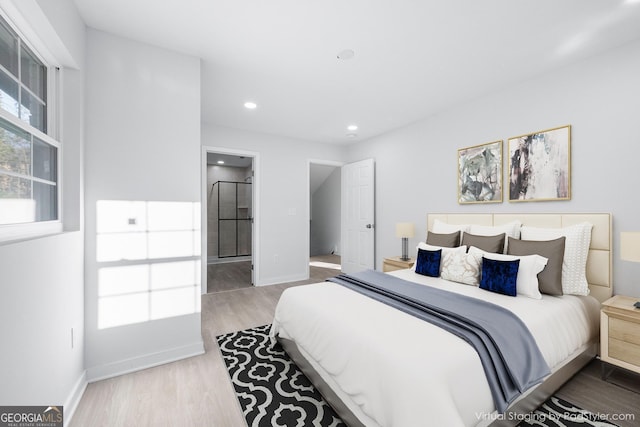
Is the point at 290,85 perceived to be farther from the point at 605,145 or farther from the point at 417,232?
the point at 605,145

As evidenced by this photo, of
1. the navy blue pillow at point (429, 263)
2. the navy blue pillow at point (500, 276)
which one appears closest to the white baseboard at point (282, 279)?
the navy blue pillow at point (429, 263)

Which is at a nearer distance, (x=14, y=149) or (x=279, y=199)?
→ (x=14, y=149)

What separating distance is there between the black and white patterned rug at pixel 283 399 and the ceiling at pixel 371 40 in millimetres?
2689

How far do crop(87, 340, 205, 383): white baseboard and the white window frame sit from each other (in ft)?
3.66

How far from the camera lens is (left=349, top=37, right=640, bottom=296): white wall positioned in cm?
220

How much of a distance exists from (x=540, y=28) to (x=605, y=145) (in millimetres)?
1183

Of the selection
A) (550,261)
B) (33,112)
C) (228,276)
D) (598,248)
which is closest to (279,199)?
(228,276)

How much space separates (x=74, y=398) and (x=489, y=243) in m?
3.58

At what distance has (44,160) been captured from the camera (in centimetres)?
166

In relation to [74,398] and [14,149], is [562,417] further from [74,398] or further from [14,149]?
[14,149]

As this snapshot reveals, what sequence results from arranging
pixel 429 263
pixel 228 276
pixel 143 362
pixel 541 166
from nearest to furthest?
pixel 143 362 → pixel 541 166 → pixel 429 263 → pixel 228 276

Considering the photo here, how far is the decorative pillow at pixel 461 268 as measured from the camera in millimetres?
2488

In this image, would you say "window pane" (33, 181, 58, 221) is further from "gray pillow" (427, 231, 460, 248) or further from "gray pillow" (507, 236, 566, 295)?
"gray pillow" (507, 236, 566, 295)

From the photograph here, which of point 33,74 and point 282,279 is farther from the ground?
point 33,74
